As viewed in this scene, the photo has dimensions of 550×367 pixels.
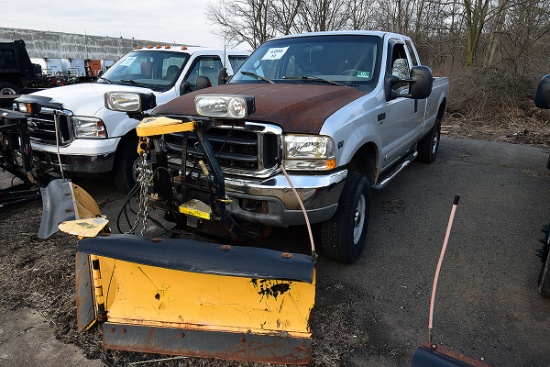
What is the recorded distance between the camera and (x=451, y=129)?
1142 cm

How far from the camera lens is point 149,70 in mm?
6152

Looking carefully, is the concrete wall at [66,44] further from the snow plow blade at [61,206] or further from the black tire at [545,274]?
the black tire at [545,274]

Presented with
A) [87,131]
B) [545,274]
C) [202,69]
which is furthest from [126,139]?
[545,274]

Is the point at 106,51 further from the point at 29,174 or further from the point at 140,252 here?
the point at 140,252

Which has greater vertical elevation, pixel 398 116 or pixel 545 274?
pixel 398 116

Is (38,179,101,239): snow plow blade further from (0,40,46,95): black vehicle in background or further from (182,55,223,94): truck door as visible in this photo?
(0,40,46,95): black vehicle in background

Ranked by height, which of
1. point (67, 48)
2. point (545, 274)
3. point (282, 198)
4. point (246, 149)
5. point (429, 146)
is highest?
point (67, 48)

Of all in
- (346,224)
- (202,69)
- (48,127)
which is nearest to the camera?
(346,224)

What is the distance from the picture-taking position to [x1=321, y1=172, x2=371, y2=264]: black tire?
3.32 meters

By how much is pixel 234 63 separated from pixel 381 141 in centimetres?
381

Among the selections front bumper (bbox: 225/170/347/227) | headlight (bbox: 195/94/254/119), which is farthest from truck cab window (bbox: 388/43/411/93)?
headlight (bbox: 195/94/254/119)

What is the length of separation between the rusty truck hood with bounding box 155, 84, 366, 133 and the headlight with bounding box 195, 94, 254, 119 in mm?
397

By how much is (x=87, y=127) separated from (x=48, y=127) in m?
0.61

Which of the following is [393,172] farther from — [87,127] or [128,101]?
[87,127]
